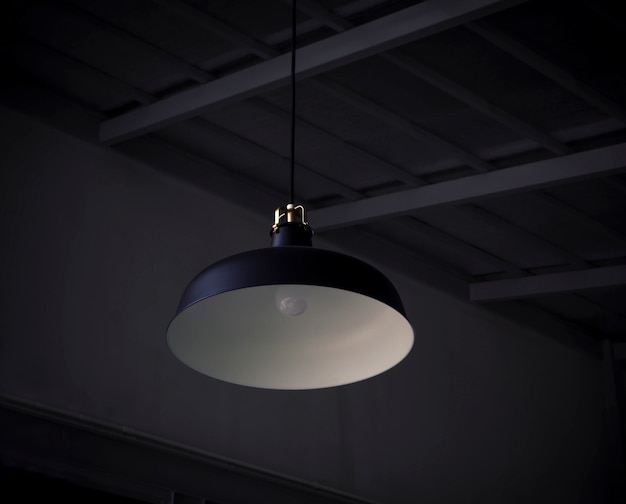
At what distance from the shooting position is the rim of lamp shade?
7.95 ft

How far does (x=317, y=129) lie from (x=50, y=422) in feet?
6.28

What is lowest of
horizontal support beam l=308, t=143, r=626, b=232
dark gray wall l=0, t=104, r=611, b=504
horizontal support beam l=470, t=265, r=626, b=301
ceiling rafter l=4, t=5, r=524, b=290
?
dark gray wall l=0, t=104, r=611, b=504

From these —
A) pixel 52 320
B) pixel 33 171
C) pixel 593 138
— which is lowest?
pixel 52 320

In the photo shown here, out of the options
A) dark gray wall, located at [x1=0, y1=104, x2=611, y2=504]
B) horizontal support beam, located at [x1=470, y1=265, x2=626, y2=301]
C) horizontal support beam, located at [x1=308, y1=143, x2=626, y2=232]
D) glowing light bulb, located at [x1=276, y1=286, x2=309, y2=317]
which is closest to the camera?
glowing light bulb, located at [x1=276, y1=286, x2=309, y2=317]

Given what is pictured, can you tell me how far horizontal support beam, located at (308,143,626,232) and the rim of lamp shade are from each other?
2.46 m

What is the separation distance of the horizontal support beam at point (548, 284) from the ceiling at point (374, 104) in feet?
0.06

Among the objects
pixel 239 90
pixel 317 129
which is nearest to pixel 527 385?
pixel 317 129

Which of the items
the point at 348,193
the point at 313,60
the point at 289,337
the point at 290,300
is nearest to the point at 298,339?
the point at 289,337

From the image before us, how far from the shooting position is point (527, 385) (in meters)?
6.60

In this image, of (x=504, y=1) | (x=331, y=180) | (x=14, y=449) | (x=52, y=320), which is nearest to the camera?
(x=504, y=1)

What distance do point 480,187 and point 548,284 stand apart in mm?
1416

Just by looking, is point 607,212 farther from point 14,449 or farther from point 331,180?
point 14,449

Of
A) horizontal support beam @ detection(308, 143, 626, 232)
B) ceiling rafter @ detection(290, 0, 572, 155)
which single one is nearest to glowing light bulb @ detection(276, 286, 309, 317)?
ceiling rafter @ detection(290, 0, 572, 155)

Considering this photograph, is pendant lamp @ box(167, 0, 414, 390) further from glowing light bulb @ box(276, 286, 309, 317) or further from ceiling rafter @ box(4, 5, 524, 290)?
ceiling rafter @ box(4, 5, 524, 290)
